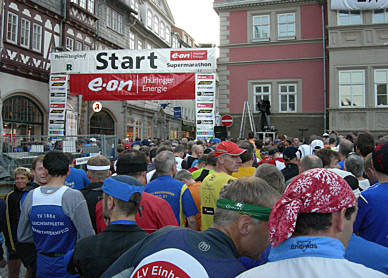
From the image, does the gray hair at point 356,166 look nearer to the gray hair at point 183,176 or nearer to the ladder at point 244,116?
the gray hair at point 183,176

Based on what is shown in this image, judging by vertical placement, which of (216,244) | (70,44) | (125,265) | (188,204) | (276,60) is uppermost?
(70,44)

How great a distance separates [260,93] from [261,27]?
13.0ft

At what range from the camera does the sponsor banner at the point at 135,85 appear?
47.1ft

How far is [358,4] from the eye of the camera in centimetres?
1681

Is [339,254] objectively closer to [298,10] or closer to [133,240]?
[133,240]

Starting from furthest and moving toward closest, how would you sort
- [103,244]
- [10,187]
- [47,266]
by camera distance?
[10,187], [47,266], [103,244]

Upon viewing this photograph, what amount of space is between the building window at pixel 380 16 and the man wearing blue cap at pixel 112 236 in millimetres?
19018

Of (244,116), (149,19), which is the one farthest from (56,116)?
(149,19)

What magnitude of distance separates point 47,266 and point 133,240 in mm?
1573

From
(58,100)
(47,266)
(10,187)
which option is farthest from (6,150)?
(47,266)

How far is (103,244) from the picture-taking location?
2.06 m

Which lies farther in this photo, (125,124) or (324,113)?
(125,124)

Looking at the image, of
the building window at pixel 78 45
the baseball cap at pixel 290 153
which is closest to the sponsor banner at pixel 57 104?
the building window at pixel 78 45

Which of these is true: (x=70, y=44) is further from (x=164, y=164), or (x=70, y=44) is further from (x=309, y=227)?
(x=309, y=227)
